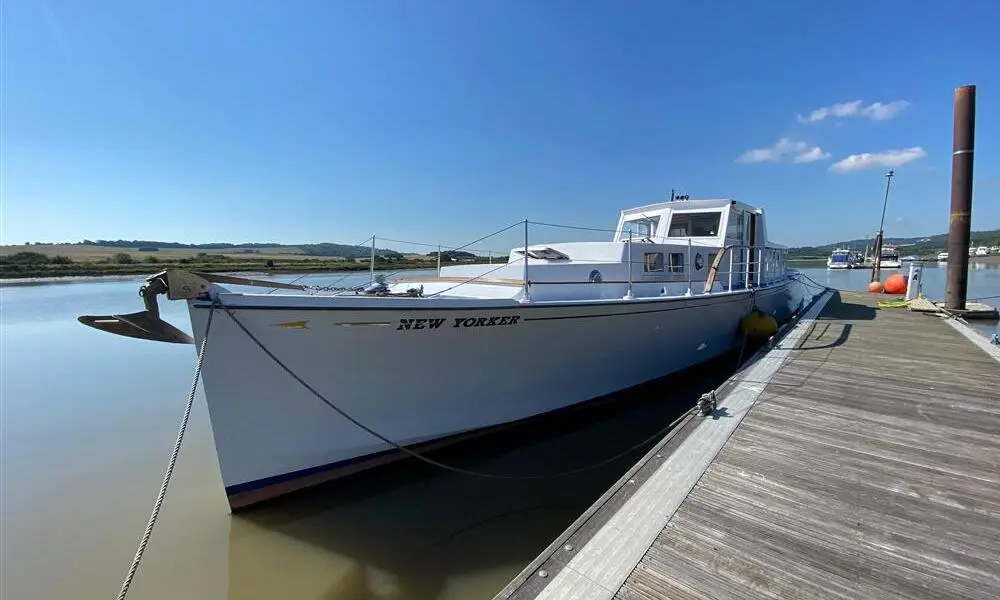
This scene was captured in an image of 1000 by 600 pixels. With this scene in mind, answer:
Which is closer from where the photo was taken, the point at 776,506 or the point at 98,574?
the point at 776,506

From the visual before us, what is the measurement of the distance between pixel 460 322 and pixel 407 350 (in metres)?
0.65

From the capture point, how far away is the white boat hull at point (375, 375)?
13.6 feet

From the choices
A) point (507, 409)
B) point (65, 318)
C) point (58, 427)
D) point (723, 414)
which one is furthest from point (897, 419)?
point (65, 318)

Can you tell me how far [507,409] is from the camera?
5633mm

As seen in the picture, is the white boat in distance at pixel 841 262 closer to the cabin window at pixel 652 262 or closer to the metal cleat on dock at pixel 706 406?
the cabin window at pixel 652 262

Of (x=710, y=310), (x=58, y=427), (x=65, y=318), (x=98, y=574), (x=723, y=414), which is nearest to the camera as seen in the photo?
(x=98, y=574)

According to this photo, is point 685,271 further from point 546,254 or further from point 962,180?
point 962,180

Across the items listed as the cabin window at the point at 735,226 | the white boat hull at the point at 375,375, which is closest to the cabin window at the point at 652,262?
the white boat hull at the point at 375,375

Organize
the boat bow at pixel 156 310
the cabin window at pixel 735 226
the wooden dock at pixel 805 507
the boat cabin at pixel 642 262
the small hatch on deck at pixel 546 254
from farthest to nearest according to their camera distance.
→ the cabin window at pixel 735 226
the small hatch on deck at pixel 546 254
the boat cabin at pixel 642 262
the boat bow at pixel 156 310
the wooden dock at pixel 805 507

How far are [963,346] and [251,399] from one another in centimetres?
1074

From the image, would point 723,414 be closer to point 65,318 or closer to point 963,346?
point 963,346

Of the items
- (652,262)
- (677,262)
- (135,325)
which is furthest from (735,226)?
(135,325)

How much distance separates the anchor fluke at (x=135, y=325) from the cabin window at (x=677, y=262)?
7214mm

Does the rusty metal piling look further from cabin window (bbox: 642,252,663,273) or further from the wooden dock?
cabin window (bbox: 642,252,663,273)
